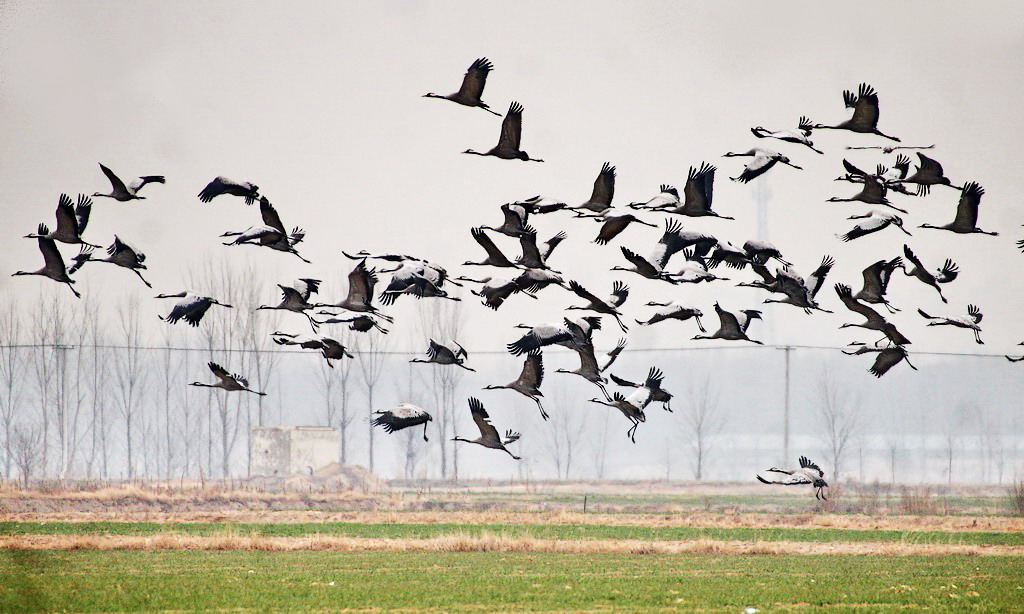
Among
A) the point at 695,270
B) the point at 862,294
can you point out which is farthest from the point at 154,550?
the point at 862,294

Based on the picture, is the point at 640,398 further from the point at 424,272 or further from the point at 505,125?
the point at 505,125

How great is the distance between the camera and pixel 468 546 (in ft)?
141

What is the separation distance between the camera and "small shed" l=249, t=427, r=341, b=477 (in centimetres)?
A: 8562

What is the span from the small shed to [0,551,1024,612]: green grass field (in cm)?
4472

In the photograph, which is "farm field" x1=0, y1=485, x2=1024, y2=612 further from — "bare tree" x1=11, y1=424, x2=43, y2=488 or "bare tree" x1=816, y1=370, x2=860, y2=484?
"bare tree" x1=816, y1=370, x2=860, y2=484

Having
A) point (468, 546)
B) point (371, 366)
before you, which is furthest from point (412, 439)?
point (468, 546)

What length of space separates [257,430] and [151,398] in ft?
69.8

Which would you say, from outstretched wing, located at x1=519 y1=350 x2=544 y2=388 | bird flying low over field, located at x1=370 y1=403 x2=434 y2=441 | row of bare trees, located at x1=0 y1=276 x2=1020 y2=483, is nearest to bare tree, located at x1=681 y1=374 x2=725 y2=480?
row of bare trees, located at x1=0 y1=276 x2=1020 y2=483

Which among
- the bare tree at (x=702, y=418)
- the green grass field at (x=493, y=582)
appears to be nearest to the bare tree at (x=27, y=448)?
the bare tree at (x=702, y=418)

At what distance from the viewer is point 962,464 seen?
11025 cm

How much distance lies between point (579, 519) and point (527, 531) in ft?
17.8

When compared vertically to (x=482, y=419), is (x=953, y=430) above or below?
below

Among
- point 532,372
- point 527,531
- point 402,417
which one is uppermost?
point 532,372

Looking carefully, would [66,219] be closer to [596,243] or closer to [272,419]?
[596,243]
